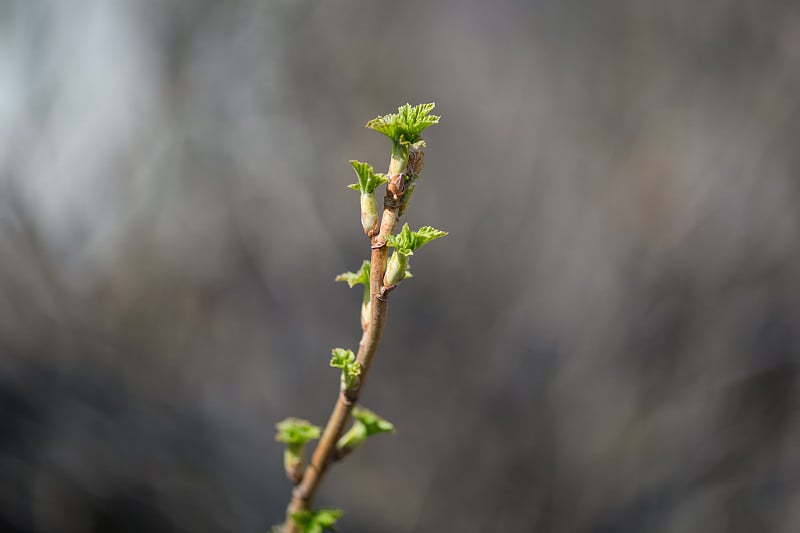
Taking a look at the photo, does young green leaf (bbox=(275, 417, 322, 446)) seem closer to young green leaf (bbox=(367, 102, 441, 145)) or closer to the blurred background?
young green leaf (bbox=(367, 102, 441, 145))

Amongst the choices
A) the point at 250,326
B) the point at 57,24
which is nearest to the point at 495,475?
the point at 250,326

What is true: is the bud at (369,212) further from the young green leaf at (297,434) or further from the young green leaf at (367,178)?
the young green leaf at (297,434)

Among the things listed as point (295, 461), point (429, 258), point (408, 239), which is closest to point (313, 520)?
point (295, 461)

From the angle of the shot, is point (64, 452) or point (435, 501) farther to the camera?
point (435, 501)

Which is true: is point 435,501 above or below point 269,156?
below

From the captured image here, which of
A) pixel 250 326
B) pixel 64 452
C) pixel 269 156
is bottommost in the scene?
pixel 64 452

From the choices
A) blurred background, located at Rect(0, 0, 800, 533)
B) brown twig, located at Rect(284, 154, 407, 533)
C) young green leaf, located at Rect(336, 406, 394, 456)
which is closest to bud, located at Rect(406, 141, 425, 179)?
brown twig, located at Rect(284, 154, 407, 533)

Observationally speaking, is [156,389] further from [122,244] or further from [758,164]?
[758,164]
